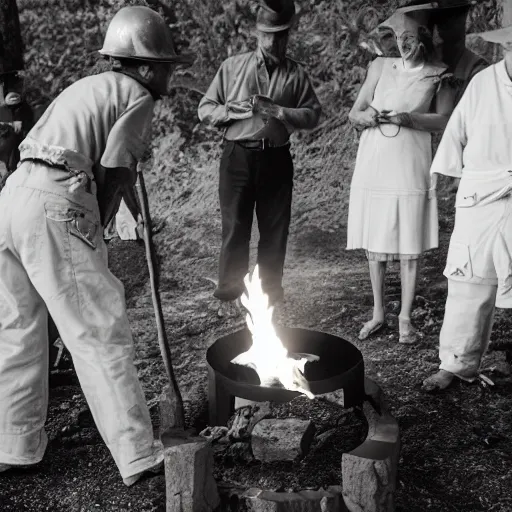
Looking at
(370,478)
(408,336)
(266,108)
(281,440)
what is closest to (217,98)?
(266,108)

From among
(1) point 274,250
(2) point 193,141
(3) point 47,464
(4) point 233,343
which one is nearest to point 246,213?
(1) point 274,250

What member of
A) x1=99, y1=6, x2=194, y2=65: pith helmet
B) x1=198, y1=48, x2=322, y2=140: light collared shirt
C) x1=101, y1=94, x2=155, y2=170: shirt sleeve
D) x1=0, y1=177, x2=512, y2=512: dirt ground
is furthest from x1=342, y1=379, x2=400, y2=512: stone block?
x1=198, y1=48, x2=322, y2=140: light collared shirt

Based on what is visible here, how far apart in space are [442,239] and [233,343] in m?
2.17

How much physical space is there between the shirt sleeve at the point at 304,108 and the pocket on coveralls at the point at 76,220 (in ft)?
6.84

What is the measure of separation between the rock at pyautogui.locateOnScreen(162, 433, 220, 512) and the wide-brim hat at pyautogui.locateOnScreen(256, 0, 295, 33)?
313 cm

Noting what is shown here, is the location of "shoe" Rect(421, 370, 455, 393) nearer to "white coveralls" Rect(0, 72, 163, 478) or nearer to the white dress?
the white dress

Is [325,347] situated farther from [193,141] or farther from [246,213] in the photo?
[193,141]

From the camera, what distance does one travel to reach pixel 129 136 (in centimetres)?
355

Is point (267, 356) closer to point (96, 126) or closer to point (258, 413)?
point (258, 413)

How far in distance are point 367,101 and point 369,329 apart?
5.64 ft

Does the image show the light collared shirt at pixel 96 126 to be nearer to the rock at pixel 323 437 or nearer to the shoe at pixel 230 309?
the rock at pixel 323 437

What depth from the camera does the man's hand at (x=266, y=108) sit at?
516 centimetres

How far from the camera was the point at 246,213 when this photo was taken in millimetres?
5504

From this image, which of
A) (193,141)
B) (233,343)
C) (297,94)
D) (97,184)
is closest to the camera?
(97,184)
